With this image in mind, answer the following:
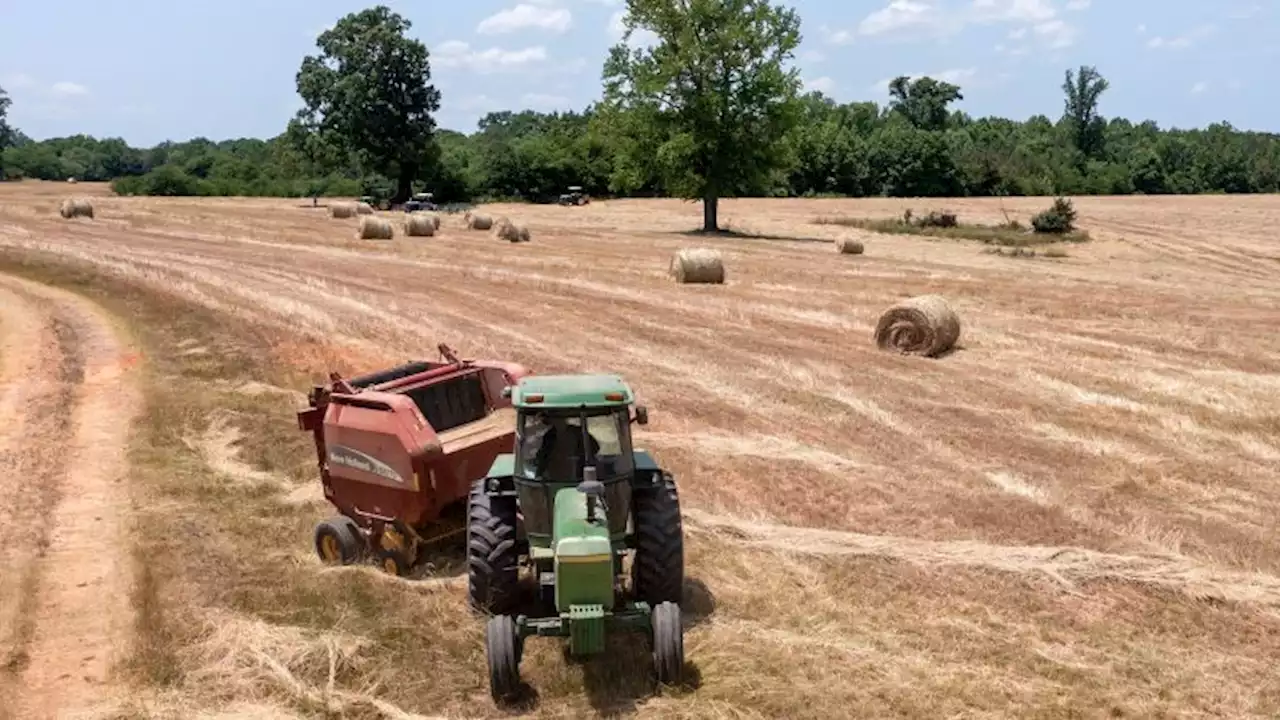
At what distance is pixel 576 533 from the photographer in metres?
7.27

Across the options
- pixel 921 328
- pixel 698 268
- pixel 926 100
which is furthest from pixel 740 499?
pixel 926 100

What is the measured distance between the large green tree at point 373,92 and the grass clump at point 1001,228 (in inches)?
1162

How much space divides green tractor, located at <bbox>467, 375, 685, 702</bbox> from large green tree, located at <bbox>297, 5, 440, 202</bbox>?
6234 centimetres

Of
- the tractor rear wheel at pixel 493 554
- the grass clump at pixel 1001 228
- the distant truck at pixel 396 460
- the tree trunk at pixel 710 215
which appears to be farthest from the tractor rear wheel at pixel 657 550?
the tree trunk at pixel 710 215

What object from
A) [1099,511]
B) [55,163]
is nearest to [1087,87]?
[55,163]

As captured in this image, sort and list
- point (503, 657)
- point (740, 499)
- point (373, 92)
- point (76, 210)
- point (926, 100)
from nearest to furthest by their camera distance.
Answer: point (503, 657)
point (740, 499)
point (76, 210)
point (373, 92)
point (926, 100)

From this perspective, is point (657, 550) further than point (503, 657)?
Yes

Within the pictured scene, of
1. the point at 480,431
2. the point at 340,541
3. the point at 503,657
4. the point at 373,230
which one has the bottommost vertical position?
the point at 340,541

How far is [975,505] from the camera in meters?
11.6

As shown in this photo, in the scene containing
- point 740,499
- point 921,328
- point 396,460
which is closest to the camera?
point 396,460

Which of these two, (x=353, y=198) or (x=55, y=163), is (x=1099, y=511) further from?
(x=55, y=163)

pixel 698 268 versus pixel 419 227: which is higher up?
pixel 419 227

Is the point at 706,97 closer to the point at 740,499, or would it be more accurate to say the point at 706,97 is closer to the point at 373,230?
the point at 373,230

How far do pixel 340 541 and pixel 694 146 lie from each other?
3822cm
